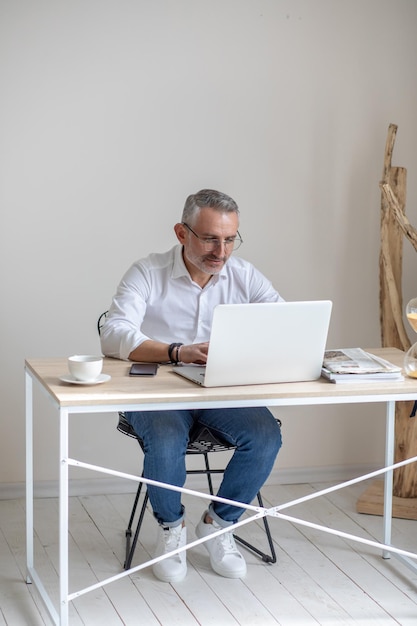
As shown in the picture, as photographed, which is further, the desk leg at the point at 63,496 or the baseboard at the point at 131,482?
the baseboard at the point at 131,482

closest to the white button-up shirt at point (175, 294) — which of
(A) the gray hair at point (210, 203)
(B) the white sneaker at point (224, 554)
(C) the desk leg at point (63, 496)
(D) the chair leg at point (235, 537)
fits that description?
(A) the gray hair at point (210, 203)

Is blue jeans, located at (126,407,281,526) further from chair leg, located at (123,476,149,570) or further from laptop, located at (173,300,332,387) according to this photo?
laptop, located at (173,300,332,387)

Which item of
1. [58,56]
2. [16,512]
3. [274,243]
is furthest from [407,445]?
[58,56]

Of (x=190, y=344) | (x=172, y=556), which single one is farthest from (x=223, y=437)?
(x=172, y=556)

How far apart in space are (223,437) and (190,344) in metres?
0.33

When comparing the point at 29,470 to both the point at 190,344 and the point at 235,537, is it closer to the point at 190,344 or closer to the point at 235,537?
the point at 190,344

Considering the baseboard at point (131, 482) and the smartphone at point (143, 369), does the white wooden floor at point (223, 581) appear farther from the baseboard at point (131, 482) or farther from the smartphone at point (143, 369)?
the smartphone at point (143, 369)

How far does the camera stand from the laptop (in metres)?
2.61

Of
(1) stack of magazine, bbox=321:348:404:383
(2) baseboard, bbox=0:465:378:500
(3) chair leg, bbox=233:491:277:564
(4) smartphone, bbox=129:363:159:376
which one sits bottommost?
(2) baseboard, bbox=0:465:378:500

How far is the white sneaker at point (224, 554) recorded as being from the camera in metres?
3.18

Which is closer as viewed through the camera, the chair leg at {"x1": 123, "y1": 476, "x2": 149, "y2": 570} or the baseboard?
the chair leg at {"x1": 123, "y1": 476, "x2": 149, "y2": 570}

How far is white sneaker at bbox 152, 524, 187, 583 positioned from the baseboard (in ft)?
3.10

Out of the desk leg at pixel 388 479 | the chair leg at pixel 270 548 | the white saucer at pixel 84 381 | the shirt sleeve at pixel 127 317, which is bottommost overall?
the chair leg at pixel 270 548

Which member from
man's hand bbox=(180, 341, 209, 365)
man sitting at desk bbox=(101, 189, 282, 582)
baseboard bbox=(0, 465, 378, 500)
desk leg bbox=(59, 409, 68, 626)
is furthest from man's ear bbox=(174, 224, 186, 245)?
baseboard bbox=(0, 465, 378, 500)
